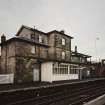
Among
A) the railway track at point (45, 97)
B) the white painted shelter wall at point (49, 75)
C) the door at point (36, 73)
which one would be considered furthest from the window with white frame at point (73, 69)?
the railway track at point (45, 97)

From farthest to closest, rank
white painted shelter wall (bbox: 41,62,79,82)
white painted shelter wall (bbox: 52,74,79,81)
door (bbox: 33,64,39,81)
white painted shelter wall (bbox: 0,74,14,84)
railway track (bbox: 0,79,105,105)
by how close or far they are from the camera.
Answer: door (bbox: 33,64,39,81) → white painted shelter wall (bbox: 52,74,79,81) → white painted shelter wall (bbox: 41,62,79,82) → white painted shelter wall (bbox: 0,74,14,84) → railway track (bbox: 0,79,105,105)

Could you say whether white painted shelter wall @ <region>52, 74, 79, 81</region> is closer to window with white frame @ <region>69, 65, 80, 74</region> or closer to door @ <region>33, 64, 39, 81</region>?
window with white frame @ <region>69, 65, 80, 74</region>

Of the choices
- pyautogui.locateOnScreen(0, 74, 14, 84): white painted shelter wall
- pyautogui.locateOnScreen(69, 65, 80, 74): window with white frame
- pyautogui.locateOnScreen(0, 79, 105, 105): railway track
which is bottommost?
pyautogui.locateOnScreen(0, 79, 105, 105): railway track

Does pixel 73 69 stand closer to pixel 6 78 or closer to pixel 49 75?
pixel 49 75

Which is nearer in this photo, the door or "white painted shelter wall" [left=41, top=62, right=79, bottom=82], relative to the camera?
"white painted shelter wall" [left=41, top=62, right=79, bottom=82]

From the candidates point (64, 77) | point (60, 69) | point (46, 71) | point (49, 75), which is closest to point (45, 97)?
point (49, 75)

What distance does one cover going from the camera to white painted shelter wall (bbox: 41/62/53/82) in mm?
28234

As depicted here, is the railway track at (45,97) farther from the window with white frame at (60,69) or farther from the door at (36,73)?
the door at (36,73)

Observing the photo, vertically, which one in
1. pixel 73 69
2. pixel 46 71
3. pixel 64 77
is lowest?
pixel 64 77

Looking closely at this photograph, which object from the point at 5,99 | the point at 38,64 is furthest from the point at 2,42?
the point at 5,99

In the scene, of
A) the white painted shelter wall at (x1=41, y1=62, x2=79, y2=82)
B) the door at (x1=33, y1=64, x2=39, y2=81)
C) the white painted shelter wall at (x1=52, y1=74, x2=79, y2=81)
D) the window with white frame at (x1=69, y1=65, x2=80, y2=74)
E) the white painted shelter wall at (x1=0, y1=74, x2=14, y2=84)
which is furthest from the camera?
the window with white frame at (x1=69, y1=65, x2=80, y2=74)

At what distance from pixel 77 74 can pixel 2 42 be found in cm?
1728

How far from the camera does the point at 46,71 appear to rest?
29.1 meters

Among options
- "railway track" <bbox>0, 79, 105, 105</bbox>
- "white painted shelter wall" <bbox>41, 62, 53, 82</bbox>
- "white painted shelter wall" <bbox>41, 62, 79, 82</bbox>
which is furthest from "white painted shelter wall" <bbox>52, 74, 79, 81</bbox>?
"railway track" <bbox>0, 79, 105, 105</bbox>
